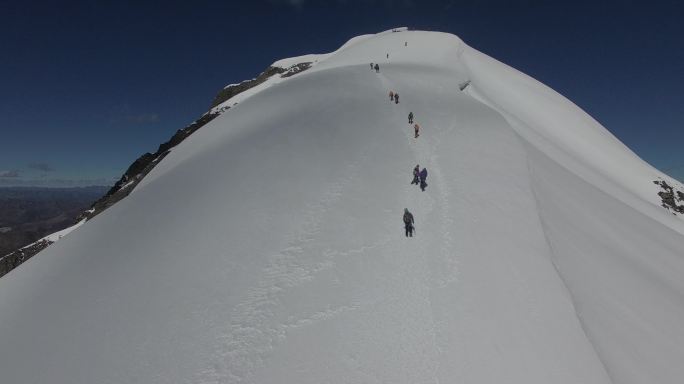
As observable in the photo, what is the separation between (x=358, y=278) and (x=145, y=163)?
5601 cm

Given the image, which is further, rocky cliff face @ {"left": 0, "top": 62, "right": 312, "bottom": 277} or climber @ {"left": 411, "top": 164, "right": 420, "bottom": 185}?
rocky cliff face @ {"left": 0, "top": 62, "right": 312, "bottom": 277}

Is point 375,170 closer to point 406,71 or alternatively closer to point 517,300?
point 517,300

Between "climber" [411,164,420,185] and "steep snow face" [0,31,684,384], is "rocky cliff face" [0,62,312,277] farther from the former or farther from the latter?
"climber" [411,164,420,185]

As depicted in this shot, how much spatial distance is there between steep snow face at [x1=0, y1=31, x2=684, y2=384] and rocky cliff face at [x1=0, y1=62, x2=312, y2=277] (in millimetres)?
26119

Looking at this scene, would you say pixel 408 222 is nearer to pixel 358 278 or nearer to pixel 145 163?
pixel 358 278

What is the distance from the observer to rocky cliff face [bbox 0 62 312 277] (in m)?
44.3

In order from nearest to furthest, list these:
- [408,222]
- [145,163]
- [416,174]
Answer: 1. [408,222]
2. [416,174]
3. [145,163]

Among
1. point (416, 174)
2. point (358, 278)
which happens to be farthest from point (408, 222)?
point (416, 174)

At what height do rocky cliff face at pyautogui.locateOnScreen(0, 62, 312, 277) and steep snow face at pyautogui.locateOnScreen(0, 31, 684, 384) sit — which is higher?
rocky cliff face at pyautogui.locateOnScreen(0, 62, 312, 277)

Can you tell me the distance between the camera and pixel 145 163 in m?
58.8

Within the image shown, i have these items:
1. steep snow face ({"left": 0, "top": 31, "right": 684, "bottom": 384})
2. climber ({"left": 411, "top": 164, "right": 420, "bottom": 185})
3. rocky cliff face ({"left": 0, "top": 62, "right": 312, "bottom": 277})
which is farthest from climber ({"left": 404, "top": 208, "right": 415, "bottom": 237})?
rocky cliff face ({"left": 0, "top": 62, "right": 312, "bottom": 277})

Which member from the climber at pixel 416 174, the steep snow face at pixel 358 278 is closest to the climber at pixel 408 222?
the steep snow face at pixel 358 278

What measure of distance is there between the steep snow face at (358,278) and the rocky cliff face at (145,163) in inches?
1028

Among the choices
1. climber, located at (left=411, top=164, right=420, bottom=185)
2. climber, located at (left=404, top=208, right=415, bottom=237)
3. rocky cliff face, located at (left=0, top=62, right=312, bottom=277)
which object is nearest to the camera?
climber, located at (left=404, top=208, right=415, bottom=237)
